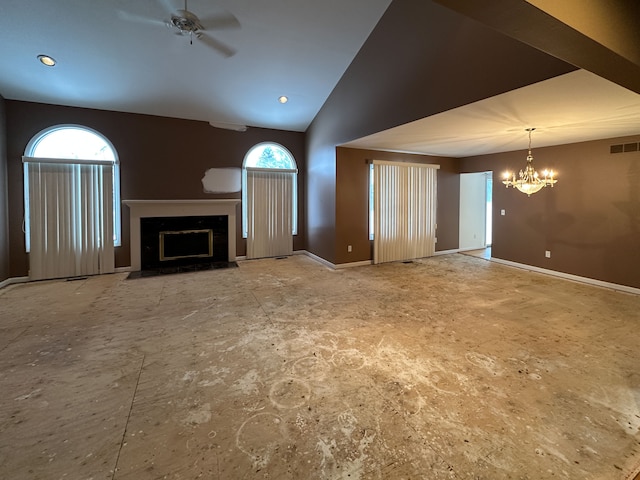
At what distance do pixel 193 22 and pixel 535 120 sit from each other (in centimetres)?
416

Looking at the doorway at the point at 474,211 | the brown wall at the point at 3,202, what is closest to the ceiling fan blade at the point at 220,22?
the brown wall at the point at 3,202

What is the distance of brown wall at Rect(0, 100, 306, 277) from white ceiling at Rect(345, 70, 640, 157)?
2878 mm

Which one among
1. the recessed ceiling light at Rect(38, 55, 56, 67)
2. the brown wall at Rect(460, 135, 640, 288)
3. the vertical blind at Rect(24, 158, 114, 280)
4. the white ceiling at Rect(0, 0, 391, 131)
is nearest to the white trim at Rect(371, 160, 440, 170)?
the brown wall at Rect(460, 135, 640, 288)

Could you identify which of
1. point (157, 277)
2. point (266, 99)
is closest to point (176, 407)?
point (157, 277)

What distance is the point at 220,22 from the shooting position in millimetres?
3680

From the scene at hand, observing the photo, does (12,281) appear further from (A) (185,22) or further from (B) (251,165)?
(A) (185,22)

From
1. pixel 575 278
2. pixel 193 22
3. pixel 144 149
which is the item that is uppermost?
pixel 193 22

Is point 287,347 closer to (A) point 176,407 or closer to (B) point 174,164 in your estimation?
(A) point 176,407

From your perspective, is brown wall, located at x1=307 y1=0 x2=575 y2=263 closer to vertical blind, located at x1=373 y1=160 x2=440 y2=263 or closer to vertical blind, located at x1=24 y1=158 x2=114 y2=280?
vertical blind, located at x1=373 y1=160 x2=440 y2=263

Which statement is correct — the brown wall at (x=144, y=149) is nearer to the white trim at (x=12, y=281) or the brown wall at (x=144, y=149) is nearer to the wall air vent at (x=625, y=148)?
the white trim at (x=12, y=281)

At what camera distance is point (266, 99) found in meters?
5.47

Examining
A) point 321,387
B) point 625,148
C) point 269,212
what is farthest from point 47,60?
point 625,148

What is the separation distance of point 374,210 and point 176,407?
492cm

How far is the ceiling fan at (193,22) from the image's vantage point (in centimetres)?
322
